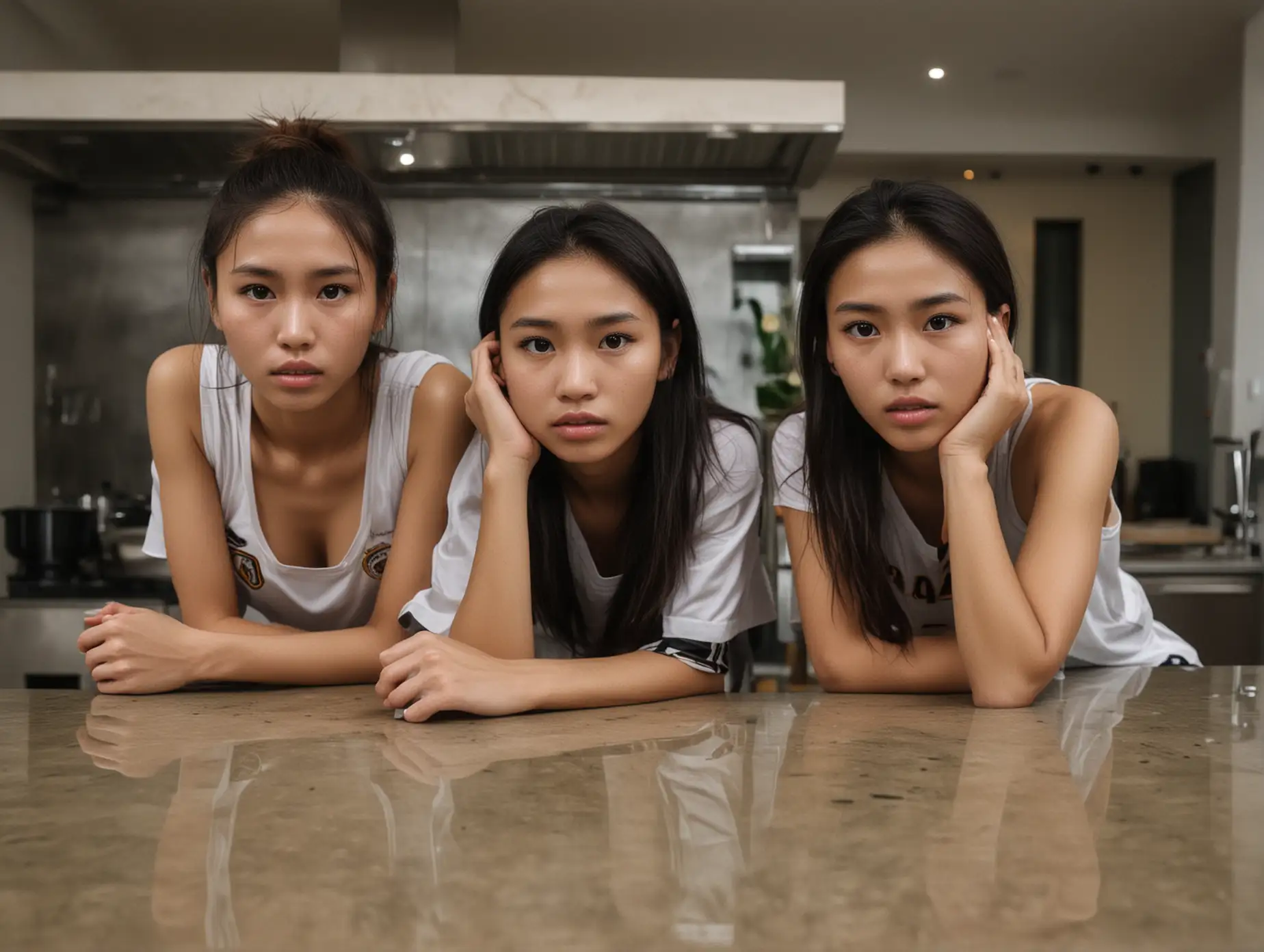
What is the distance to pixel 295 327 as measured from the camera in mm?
1233

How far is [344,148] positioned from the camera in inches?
57.6

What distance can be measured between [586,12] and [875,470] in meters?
3.23

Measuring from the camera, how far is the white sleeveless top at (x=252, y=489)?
1.42 metres

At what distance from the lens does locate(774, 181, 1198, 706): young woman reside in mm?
1167

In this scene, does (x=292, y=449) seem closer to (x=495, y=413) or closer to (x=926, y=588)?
(x=495, y=413)

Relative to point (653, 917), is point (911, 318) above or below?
above

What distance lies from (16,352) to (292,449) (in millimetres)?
3280

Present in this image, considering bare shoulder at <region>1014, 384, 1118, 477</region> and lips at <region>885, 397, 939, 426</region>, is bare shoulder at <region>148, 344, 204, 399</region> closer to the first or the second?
lips at <region>885, 397, 939, 426</region>

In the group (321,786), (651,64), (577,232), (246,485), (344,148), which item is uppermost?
(651,64)

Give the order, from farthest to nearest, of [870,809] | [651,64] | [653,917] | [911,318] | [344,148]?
[651,64], [344,148], [911,318], [870,809], [653,917]

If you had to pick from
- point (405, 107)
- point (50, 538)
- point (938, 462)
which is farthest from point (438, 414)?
point (50, 538)

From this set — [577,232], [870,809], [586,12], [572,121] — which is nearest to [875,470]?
[577,232]

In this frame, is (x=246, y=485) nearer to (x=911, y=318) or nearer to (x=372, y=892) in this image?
(x=911, y=318)

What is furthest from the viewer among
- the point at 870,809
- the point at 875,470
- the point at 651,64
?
the point at 651,64
